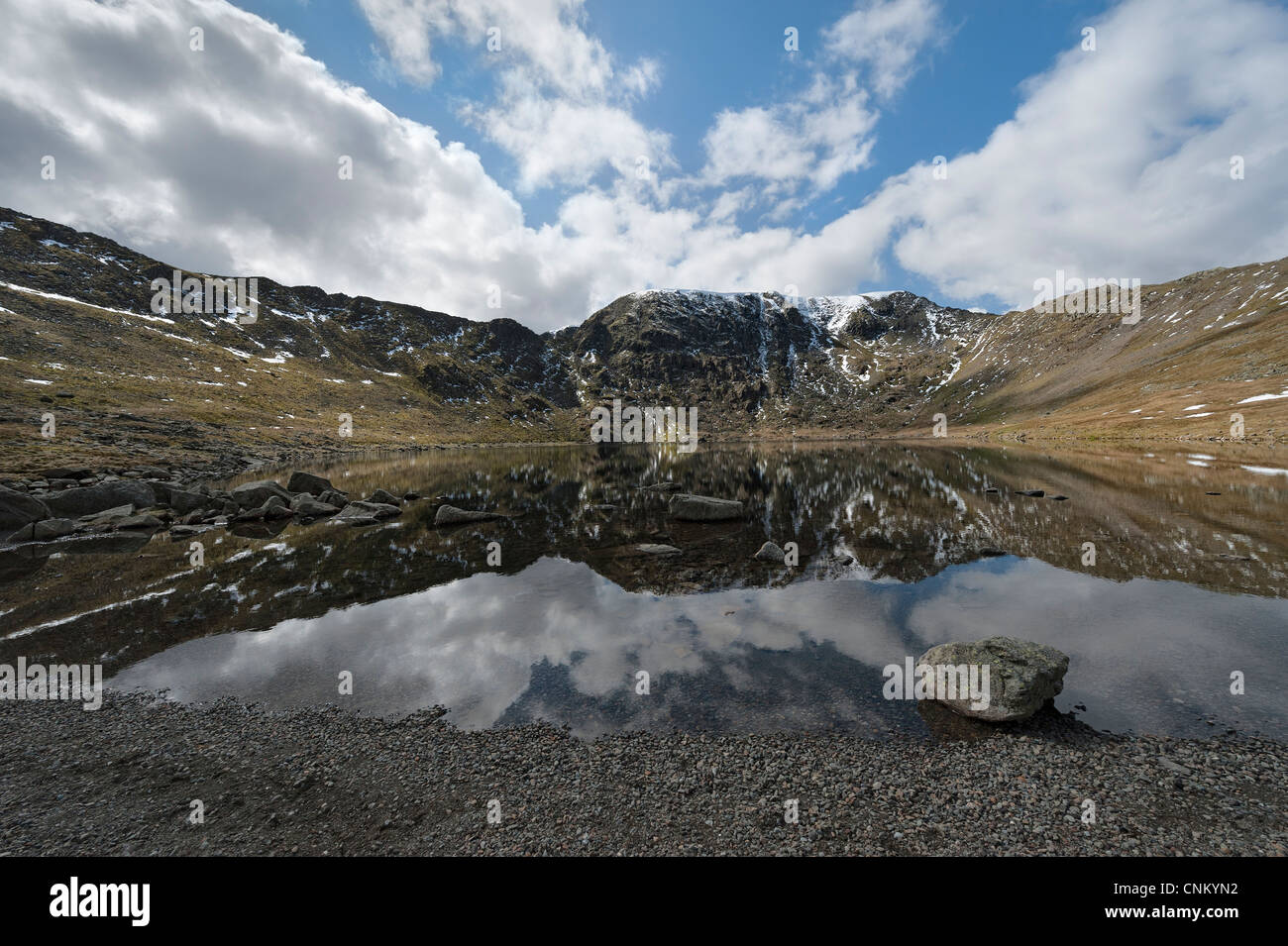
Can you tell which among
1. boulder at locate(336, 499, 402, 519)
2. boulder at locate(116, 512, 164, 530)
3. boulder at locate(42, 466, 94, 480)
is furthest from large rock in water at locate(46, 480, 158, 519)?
boulder at locate(336, 499, 402, 519)

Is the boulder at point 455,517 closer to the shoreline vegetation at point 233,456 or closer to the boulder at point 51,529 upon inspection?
the boulder at point 51,529

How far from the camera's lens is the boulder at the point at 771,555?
28.5m

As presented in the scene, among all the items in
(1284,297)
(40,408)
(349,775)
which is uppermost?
(1284,297)

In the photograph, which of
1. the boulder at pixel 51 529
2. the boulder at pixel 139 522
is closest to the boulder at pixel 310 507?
the boulder at pixel 139 522

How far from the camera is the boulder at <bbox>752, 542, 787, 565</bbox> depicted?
→ 2855 centimetres

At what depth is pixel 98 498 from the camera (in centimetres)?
4028

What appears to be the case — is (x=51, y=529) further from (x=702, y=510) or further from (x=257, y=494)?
(x=702, y=510)

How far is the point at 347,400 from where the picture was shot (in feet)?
605

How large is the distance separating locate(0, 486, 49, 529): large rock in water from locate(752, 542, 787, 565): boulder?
51509 millimetres

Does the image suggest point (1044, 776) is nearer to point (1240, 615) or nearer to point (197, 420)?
point (1240, 615)

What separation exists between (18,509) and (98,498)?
662 centimetres

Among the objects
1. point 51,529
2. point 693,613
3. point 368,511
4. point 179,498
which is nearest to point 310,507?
point 368,511
